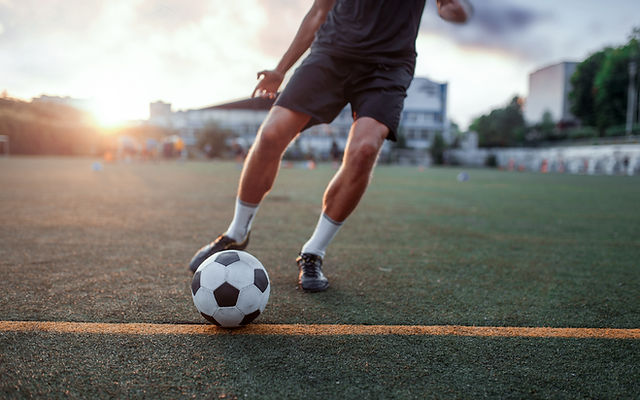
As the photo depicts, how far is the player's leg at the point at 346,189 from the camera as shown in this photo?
8.20ft

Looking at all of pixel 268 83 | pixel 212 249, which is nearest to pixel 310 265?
pixel 212 249

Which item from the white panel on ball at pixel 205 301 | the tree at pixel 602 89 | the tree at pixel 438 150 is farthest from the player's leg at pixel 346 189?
the tree at pixel 602 89

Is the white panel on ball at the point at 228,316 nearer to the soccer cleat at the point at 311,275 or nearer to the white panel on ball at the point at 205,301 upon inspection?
the white panel on ball at the point at 205,301

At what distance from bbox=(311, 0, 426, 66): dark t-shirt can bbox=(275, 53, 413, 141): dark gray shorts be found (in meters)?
0.05

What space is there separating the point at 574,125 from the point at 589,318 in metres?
74.8

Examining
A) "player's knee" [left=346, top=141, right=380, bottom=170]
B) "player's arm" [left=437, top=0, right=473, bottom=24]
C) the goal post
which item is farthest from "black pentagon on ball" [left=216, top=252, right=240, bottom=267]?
the goal post

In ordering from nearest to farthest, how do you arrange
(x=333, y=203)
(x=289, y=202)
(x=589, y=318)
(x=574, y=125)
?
(x=589, y=318) < (x=333, y=203) < (x=289, y=202) < (x=574, y=125)

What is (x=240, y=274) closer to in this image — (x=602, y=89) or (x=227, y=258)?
(x=227, y=258)

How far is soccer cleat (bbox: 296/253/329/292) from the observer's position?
8.03 feet

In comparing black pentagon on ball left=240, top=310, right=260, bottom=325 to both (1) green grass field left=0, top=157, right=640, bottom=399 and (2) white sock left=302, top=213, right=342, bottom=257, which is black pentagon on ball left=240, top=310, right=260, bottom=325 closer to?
(1) green grass field left=0, top=157, right=640, bottom=399

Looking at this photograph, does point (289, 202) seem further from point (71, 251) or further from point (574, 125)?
point (574, 125)

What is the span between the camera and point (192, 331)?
71.8 inches

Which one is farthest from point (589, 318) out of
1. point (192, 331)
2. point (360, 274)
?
point (192, 331)

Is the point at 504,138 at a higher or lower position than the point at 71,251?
higher
